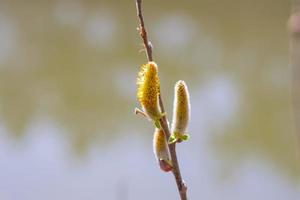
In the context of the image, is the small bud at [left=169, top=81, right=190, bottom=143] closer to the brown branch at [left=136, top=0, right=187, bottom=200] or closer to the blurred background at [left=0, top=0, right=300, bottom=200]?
the brown branch at [left=136, top=0, right=187, bottom=200]

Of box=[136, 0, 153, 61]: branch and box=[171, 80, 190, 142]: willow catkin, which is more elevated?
box=[136, 0, 153, 61]: branch

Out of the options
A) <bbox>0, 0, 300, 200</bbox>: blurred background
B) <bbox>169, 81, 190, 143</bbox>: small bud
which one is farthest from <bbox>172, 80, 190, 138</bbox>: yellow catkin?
<bbox>0, 0, 300, 200</bbox>: blurred background

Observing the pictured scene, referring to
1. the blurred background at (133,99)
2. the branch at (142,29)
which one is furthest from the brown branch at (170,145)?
the blurred background at (133,99)

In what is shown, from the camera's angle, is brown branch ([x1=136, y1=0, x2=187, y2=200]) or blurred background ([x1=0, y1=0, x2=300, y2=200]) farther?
blurred background ([x1=0, y1=0, x2=300, y2=200])

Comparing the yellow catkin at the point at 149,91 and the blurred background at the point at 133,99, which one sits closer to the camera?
the yellow catkin at the point at 149,91

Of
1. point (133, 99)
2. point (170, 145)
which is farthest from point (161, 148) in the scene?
point (133, 99)

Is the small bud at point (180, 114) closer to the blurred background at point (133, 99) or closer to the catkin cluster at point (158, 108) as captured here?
the catkin cluster at point (158, 108)

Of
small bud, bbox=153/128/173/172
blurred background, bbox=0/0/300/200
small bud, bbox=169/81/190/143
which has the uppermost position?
small bud, bbox=169/81/190/143
